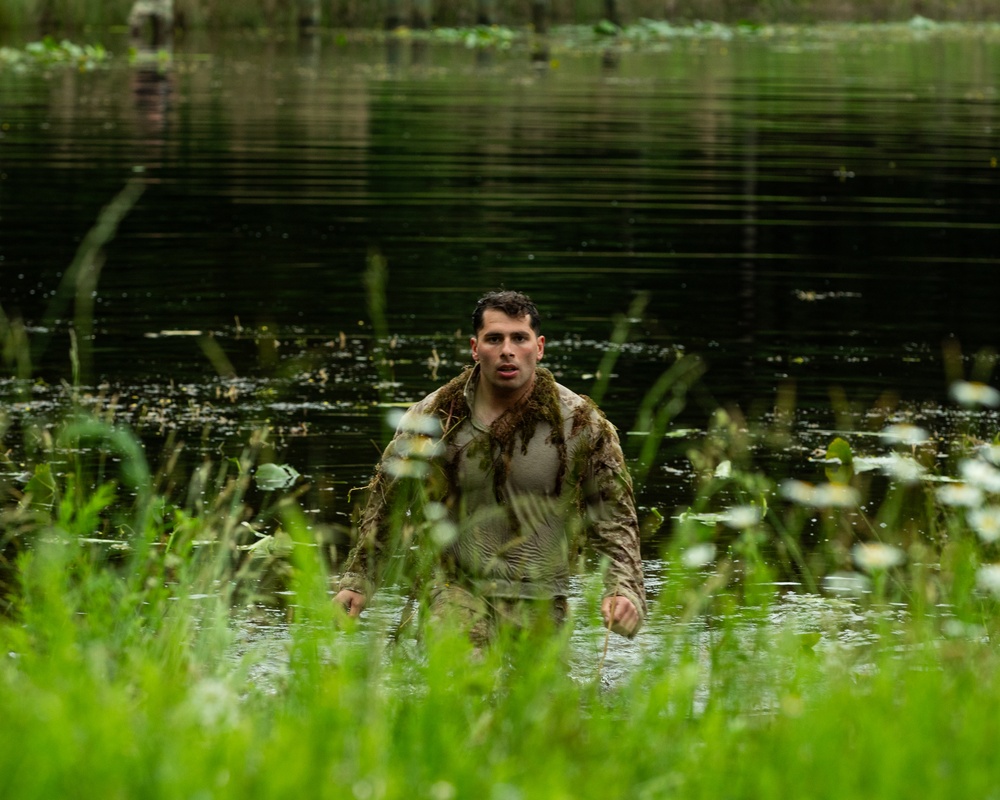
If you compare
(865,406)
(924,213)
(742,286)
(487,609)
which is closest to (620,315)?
(742,286)

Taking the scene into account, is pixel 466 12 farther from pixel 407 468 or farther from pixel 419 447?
pixel 407 468

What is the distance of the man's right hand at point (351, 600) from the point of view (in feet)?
20.7

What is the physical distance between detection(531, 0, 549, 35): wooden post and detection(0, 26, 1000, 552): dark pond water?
73.7 ft

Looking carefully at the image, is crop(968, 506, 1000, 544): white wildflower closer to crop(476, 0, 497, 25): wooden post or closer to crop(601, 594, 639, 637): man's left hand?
crop(601, 594, 639, 637): man's left hand

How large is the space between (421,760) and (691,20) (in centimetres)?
6639

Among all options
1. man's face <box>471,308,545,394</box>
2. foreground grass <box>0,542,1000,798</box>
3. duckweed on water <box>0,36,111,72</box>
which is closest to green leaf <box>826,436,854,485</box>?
man's face <box>471,308,545,394</box>

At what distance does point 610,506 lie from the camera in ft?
21.7

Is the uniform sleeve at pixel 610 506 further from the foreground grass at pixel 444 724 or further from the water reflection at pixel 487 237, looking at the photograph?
the water reflection at pixel 487 237

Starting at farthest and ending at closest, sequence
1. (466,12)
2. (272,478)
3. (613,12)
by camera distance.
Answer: (466,12) < (613,12) < (272,478)

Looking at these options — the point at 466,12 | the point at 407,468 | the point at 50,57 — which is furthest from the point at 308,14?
the point at 407,468

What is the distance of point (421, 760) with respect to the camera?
162 inches

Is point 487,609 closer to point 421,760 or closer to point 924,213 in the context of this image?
point 421,760

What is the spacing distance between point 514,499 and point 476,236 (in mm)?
13221

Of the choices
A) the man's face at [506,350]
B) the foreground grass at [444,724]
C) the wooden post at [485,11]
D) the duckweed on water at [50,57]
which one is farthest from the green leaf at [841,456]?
the wooden post at [485,11]
